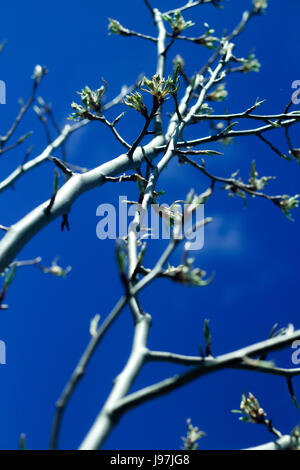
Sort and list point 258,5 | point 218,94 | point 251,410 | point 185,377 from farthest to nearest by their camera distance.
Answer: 1. point 258,5
2. point 218,94
3. point 251,410
4. point 185,377

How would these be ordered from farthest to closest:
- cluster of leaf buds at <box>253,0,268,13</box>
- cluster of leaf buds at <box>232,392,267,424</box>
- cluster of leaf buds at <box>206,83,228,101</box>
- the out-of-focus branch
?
cluster of leaf buds at <box>253,0,268,13</box>
cluster of leaf buds at <box>206,83,228,101</box>
cluster of leaf buds at <box>232,392,267,424</box>
the out-of-focus branch

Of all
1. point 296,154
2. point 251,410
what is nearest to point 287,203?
point 296,154

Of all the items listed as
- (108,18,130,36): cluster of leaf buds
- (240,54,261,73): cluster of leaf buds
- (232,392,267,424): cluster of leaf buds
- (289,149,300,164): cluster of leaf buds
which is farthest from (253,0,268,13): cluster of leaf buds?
(232,392,267,424): cluster of leaf buds

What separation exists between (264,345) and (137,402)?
0.55m

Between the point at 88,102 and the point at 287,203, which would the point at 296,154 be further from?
the point at 88,102

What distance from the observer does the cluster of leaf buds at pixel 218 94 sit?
5233mm

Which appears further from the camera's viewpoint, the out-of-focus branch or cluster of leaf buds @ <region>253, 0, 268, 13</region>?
cluster of leaf buds @ <region>253, 0, 268, 13</region>

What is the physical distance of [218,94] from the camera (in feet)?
17.4

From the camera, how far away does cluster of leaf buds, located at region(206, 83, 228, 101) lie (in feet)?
17.2

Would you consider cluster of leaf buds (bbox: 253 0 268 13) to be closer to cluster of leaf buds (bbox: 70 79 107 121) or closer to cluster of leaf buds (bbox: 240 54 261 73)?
cluster of leaf buds (bbox: 240 54 261 73)

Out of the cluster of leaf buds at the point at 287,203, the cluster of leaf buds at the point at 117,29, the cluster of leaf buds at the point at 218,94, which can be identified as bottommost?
the cluster of leaf buds at the point at 287,203

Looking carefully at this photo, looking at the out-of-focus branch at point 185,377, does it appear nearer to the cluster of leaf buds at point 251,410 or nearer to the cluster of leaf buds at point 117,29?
the cluster of leaf buds at point 251,410

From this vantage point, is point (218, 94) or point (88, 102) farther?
point (218, 94)

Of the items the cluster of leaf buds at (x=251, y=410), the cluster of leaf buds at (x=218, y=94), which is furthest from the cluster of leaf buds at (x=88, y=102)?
the cluster of leaf buds at (x=251, y=410)
